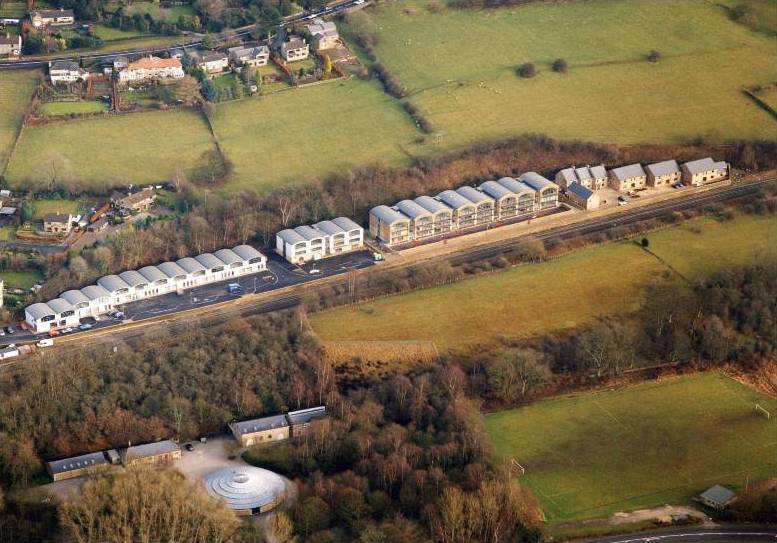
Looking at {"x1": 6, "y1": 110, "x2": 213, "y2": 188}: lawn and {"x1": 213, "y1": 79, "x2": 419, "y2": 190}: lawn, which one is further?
{"x1": 213, "y1": 79, "x2": 419, "y2": 190}: lawn

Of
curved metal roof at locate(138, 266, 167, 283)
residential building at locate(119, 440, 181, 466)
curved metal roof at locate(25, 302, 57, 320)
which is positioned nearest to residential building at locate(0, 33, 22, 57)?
curved metal roof at locate(138, 266, 167, 283)

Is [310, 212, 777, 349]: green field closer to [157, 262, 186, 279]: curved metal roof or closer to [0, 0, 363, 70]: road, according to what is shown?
[157, 262, 186, 279]: curved metal roof

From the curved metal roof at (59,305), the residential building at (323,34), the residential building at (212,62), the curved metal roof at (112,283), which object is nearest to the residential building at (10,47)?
the residential building at (212,62)

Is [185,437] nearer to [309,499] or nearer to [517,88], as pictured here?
[309,499]

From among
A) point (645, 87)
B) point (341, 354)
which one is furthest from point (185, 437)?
point (645, 87)

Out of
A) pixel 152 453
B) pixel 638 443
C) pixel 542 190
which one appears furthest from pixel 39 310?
pixel 542 190
